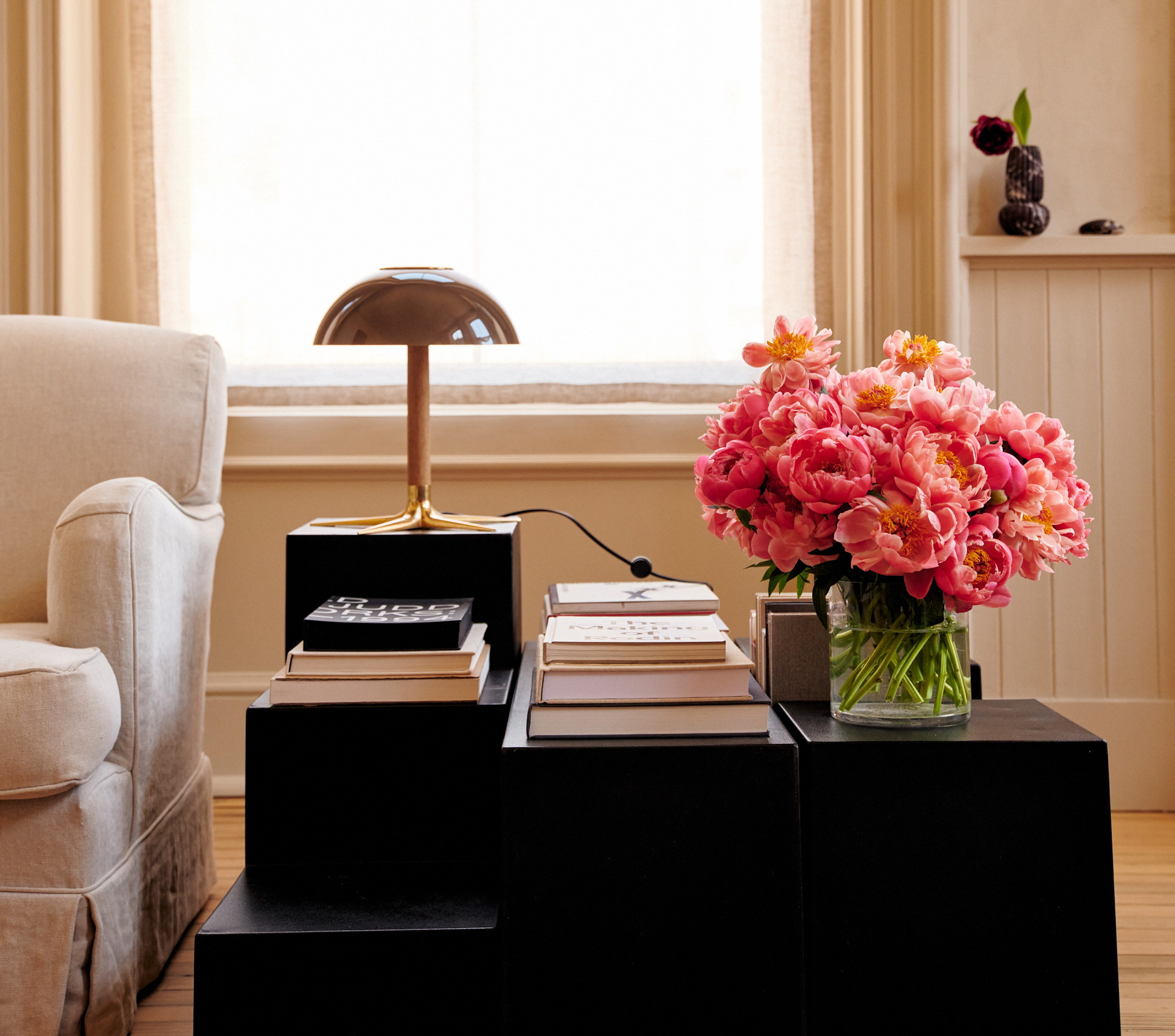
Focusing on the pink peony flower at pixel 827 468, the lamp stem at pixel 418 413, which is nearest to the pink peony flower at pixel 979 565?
the pink peony flower at pixel 827 468

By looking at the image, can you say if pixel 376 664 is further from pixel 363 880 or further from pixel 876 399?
pixel 876 399

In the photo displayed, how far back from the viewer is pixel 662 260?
2174 mm

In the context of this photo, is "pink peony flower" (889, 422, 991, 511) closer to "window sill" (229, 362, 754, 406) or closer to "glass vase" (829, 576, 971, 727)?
"glass vase" (829, 576, 971, 727)

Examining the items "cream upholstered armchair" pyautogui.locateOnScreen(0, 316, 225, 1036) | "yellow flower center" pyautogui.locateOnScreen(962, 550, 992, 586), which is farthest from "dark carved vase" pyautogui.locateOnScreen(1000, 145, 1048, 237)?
"cream upholstered armchair" pyautogui.locateOnScreen(0, 316, 225, 1036)

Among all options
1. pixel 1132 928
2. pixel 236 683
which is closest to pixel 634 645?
pixel 1132 928

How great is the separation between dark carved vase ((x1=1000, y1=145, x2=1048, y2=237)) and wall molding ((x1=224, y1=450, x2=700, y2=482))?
2.65ft

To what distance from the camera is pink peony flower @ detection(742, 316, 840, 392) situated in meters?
1.08

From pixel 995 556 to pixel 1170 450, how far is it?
4.56ft

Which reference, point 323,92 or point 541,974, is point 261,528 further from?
point 541,974

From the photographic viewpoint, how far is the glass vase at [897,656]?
3.43 feet

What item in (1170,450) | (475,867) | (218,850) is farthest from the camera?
(1170,450)

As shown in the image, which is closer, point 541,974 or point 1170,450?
point 541,974

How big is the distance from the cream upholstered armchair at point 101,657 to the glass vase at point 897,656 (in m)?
0.87

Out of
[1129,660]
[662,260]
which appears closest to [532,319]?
[662,260]
